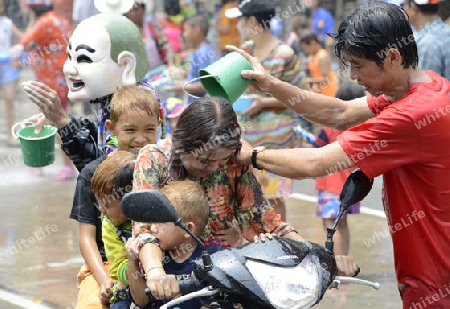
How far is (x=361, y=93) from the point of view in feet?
23.0

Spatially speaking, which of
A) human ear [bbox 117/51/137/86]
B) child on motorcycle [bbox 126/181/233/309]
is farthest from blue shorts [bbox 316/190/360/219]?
child on motorcycle [bbox 126/181/233/309]

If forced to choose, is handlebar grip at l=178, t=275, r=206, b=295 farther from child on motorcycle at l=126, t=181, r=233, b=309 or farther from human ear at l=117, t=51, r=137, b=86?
human ear at l=117, t=51, r=137, b=86

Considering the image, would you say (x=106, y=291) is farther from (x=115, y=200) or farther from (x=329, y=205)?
(x=329, y=205)

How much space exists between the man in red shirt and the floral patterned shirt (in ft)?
0.41

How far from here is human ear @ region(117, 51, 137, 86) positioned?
5156mm

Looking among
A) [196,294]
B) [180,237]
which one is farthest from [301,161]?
[196,294]

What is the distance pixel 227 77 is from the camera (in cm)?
416

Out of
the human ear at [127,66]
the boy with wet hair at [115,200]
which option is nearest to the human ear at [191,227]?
the boy with wet hair at [115,200]

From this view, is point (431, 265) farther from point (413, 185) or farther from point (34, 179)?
point (34, 179)

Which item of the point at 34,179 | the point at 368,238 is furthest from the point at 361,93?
the point at 34,179

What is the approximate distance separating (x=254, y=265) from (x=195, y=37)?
27.7ft

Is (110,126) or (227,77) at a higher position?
(227,77)

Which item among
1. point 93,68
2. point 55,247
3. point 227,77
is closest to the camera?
point 227,77

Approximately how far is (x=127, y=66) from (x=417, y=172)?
2135 mm
